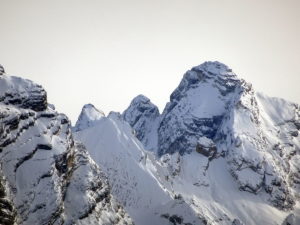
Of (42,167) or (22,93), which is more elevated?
(22,93)

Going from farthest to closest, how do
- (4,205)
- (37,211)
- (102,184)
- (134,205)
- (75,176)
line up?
(134,205) → (102,184) → (75,176) → (37,211) → (4,205)

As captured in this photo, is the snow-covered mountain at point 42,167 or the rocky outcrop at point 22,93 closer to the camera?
the snow-covered mountain at point 42,167

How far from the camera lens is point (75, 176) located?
388ft

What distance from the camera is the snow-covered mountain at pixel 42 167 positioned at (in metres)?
97.9

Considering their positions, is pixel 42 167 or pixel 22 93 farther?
pixel 22 93

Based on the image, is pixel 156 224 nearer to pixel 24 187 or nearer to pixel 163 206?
pixel 163 206

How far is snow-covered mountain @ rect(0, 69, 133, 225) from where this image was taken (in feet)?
321

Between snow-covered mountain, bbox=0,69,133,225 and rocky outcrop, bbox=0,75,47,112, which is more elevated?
rocky outcrop, bbox=0,75,47,112

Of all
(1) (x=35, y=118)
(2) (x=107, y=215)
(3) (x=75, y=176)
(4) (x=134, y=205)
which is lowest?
(4) (x=134, y=205)

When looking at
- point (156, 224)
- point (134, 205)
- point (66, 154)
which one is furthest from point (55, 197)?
point (134, 205)

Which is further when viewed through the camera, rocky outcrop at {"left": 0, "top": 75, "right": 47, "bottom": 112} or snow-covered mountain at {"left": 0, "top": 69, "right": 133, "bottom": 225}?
rocky outcrop at {"left": 0, "top": 75, "right": 47, "bottom": 112}

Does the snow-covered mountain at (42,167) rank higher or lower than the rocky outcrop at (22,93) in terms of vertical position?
lower

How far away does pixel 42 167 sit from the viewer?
340ft

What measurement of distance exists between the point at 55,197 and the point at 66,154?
13.2 meters
